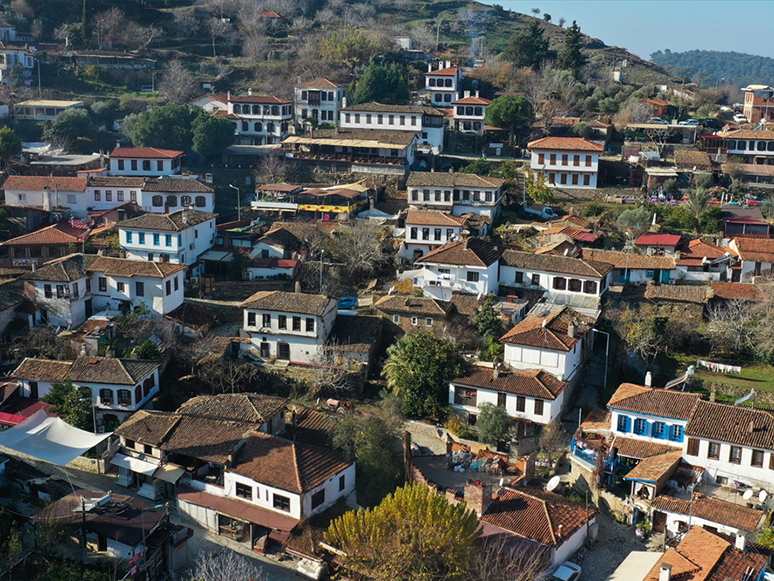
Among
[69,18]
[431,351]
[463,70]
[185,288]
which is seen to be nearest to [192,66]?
[69,18]

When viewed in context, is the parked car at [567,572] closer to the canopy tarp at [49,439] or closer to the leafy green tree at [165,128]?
the canopy tarp at [49,439]

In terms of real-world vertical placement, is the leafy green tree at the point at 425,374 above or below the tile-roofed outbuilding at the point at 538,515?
above

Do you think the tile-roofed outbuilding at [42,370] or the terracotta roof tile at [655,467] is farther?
the tile-roofed outbuilding at [42,370]

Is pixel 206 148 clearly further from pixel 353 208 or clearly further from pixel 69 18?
pixel 69 18

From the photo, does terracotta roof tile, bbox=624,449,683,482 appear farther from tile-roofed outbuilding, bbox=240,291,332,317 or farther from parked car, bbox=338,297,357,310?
parked car, bbox=338,297,357,310

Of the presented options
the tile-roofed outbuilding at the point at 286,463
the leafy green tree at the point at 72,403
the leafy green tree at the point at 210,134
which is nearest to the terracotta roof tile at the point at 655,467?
the tile-roofed outbuilding at the point at 286,463

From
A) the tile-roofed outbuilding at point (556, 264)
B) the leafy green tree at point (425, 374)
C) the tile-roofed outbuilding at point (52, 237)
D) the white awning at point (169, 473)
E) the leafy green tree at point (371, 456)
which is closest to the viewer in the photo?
the white awning at point (169, 473)

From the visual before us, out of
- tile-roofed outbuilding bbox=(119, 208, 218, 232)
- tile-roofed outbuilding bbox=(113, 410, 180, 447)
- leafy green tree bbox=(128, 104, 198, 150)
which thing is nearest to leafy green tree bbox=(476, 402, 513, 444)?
tile-roofed outbuilding bbox=(113, 410, 180, 447)
